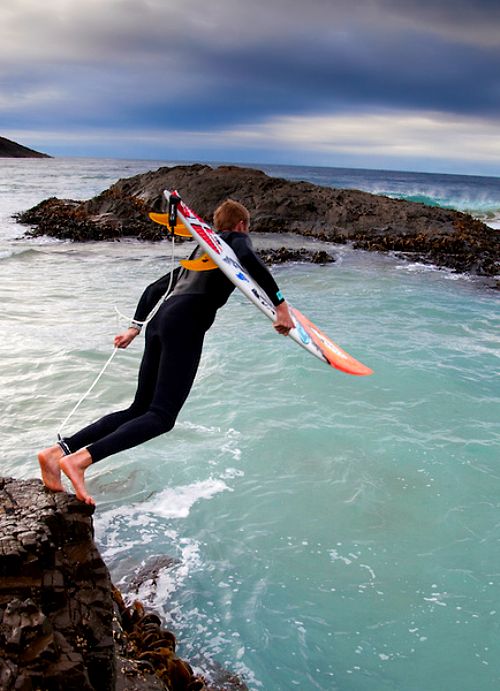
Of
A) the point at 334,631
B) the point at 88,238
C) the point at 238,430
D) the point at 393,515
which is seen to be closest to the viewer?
the point at 334,631

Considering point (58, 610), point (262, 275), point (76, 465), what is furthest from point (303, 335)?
point (58, 610)

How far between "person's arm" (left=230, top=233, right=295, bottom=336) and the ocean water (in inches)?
89.9

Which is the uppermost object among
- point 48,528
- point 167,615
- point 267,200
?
point 267,200

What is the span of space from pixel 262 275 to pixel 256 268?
0.19 feet

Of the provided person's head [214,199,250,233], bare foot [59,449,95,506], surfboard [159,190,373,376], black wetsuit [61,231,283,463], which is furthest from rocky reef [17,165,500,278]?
bare foot [59,449,95,506]

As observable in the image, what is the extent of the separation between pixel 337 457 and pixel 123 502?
99.7 inches

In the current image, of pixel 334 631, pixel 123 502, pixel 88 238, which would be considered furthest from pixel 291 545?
pixel 88 238

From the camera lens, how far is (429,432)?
7.98 metres

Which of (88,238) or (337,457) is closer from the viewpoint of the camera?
(337,457)

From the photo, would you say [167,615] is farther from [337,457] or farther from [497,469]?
[497,469]

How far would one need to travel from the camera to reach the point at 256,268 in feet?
13.1

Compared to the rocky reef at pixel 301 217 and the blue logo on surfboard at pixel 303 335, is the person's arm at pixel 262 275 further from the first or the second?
the rocky reef at pixel 301 217

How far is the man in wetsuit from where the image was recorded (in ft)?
12.5

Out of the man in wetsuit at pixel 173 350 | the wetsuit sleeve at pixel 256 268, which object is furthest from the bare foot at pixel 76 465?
the wetsuit sleeve at pixel 256 268
